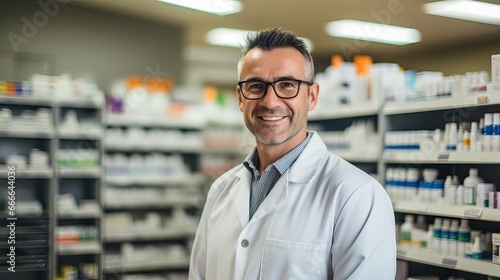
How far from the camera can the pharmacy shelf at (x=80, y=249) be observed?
5.80m

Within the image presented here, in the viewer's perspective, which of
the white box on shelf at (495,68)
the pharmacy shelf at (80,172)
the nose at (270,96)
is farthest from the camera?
the pharmacy shelf at (80,172)

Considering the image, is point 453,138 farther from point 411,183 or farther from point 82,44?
point 82,44

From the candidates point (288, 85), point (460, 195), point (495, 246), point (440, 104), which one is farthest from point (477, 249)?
point (288, 85)

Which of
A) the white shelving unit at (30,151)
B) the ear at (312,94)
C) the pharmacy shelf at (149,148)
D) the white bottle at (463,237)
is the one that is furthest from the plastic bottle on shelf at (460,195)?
the pharmacy shelf at (149,148)

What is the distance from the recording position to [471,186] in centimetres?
336

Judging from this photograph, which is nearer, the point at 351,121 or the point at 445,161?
the point at 445,161

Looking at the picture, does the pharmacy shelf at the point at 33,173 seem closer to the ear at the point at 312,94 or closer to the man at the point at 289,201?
the man at the point at 289,201

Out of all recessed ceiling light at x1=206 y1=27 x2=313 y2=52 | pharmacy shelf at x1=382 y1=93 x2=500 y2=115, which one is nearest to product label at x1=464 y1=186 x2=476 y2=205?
pharmacy shelf at x1=382 y1=93 x2=500 y2=115

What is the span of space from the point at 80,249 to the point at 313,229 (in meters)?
4.56

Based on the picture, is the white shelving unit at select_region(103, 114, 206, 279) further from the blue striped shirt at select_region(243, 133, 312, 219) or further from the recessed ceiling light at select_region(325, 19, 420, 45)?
the blue striped shirt at select_region(243, 133, 312, 219)

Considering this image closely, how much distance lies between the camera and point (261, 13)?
6.26 metres

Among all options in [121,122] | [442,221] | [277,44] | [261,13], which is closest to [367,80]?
[442,221]

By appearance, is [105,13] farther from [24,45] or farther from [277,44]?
[277,44]

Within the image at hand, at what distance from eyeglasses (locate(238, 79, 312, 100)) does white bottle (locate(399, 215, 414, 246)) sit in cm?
232
